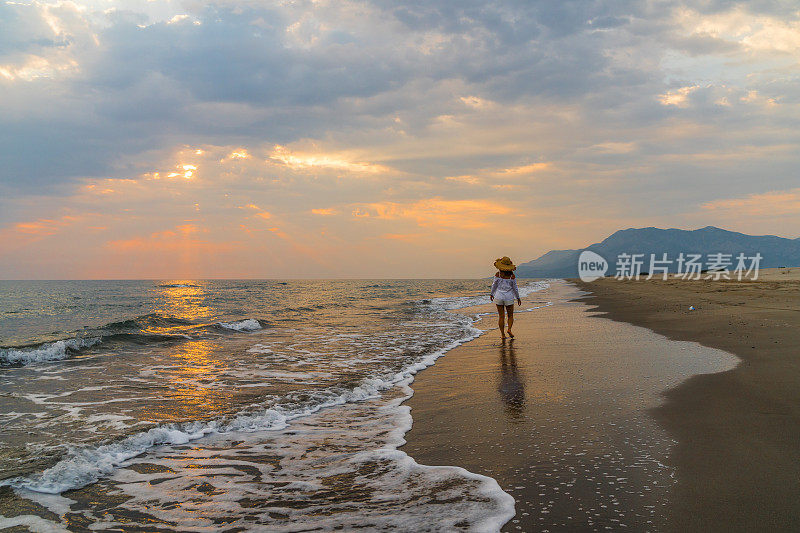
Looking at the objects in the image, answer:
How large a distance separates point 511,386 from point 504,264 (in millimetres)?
7196

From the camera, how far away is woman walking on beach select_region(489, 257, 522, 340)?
1351 centimetres

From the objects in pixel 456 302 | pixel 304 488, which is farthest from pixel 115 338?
pixel 456 302

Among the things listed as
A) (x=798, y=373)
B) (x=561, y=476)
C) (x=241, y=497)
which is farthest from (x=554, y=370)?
(x=241, y=497)

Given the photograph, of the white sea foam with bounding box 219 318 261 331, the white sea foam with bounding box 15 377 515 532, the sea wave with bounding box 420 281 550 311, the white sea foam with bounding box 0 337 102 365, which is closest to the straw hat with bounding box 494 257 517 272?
the white sea foam with bounding box 15 377 515 532

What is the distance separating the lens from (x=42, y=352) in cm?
1231

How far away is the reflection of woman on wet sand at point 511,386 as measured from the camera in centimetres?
614

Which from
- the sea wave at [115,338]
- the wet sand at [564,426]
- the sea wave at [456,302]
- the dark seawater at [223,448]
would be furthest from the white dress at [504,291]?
the sea wave at [456,302]

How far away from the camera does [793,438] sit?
174 inches

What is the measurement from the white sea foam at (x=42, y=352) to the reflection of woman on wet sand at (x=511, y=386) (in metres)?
11.5

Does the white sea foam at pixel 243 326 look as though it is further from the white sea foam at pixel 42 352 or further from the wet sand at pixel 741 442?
the wet sand at pixel 741 442

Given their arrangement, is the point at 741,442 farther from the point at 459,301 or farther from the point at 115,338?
the point at 459,301

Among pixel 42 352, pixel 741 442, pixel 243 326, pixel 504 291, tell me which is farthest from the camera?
pixel 243 326

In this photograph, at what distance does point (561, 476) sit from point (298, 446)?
2893 millimetres

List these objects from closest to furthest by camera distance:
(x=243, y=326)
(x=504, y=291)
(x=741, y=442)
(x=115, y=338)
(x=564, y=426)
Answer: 1. (x=741, y=442)
2. (x=564, y=426)
3. (x=504, y=291)
4. (x=115, y=338)
5. (x=243, y=326)
